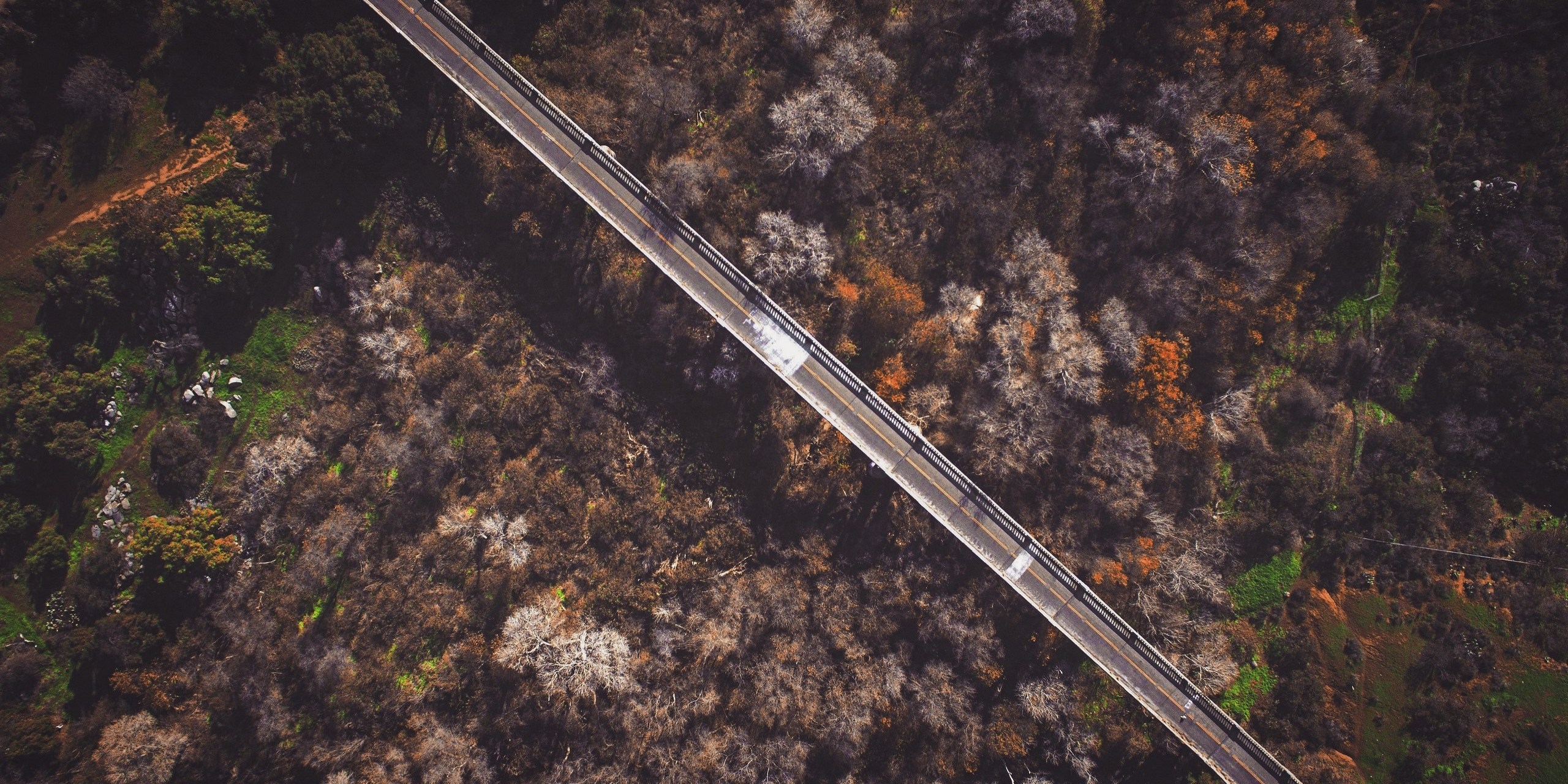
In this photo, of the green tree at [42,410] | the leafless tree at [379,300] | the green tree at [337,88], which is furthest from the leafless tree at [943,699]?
the green tree at [42,410]

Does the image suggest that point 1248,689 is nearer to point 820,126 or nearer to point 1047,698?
point 1047,698

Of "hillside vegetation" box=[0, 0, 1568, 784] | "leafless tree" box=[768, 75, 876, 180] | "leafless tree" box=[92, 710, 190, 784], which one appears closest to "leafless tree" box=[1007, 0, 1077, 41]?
"hillside vegetation" box=[0, 0, 1568, 784]

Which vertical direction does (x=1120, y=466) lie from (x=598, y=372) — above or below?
below

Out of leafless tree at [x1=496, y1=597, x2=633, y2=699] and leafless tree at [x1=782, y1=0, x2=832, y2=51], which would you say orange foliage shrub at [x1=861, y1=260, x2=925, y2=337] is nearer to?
leafless tree at [x1=782, y1=0, x2=832, y2=51]

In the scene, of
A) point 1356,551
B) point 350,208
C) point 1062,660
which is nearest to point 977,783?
point 1062,660

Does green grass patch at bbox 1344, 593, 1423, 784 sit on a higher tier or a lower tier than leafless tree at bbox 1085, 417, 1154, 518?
lower

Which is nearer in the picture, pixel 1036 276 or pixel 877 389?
pixel 877 389

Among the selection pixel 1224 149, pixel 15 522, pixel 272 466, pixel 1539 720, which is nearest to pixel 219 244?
pixel 272 466
